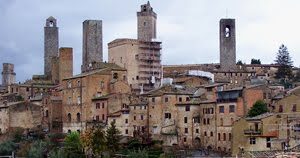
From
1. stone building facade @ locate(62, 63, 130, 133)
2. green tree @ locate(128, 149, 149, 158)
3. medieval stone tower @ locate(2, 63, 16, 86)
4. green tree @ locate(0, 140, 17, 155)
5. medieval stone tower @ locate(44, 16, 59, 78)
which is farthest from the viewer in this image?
medieval stone tower @ locate(2, 63, 16, 86)

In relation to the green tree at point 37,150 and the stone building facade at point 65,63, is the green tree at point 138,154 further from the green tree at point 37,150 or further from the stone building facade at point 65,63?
the stone building facade at point 65,63

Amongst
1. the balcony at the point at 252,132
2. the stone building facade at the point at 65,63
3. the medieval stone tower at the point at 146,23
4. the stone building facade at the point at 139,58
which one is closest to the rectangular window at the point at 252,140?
the balcony at the point at 252,132

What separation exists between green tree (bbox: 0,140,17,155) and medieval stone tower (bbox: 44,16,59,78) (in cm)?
2914

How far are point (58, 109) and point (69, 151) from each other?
1729 cm

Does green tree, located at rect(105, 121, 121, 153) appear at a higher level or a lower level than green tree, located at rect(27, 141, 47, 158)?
higher

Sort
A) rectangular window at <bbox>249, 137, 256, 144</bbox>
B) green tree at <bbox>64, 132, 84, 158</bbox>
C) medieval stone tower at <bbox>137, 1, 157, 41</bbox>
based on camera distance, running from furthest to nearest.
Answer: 1. medieval stone tower at <bbox>137, 1, 157, 41</bbox>
2. green tree at <bbox>64, 132, 84, 158</bbox>
3. rectangular window at <bbox>249, 137, 256, 144</bbox>

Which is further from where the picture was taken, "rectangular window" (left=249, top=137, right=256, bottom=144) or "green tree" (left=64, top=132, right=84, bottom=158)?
"green tree" (left=64, top=132, right=84, bottom=158)

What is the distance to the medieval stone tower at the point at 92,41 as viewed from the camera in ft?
292

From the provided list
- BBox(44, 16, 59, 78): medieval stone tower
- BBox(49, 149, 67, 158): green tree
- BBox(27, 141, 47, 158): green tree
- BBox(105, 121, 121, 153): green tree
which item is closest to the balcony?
BBox(105, 121, 121, 153): green tree

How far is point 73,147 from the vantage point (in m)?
58.8

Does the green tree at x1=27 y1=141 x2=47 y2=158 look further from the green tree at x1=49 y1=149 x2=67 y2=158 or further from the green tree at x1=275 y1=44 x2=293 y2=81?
the green tree at x1=275 y1=44 x2=293 y2=81

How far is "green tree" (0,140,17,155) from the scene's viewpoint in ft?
211

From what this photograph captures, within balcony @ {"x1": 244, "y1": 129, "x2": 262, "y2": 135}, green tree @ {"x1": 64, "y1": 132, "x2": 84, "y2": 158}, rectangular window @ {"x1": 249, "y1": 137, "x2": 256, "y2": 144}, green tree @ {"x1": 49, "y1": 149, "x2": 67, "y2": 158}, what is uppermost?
balcony @ {"x1": 244, "y1": 129, "x2": 262, "y2": 135}

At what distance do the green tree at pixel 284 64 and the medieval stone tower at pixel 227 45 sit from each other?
20.2 ft
